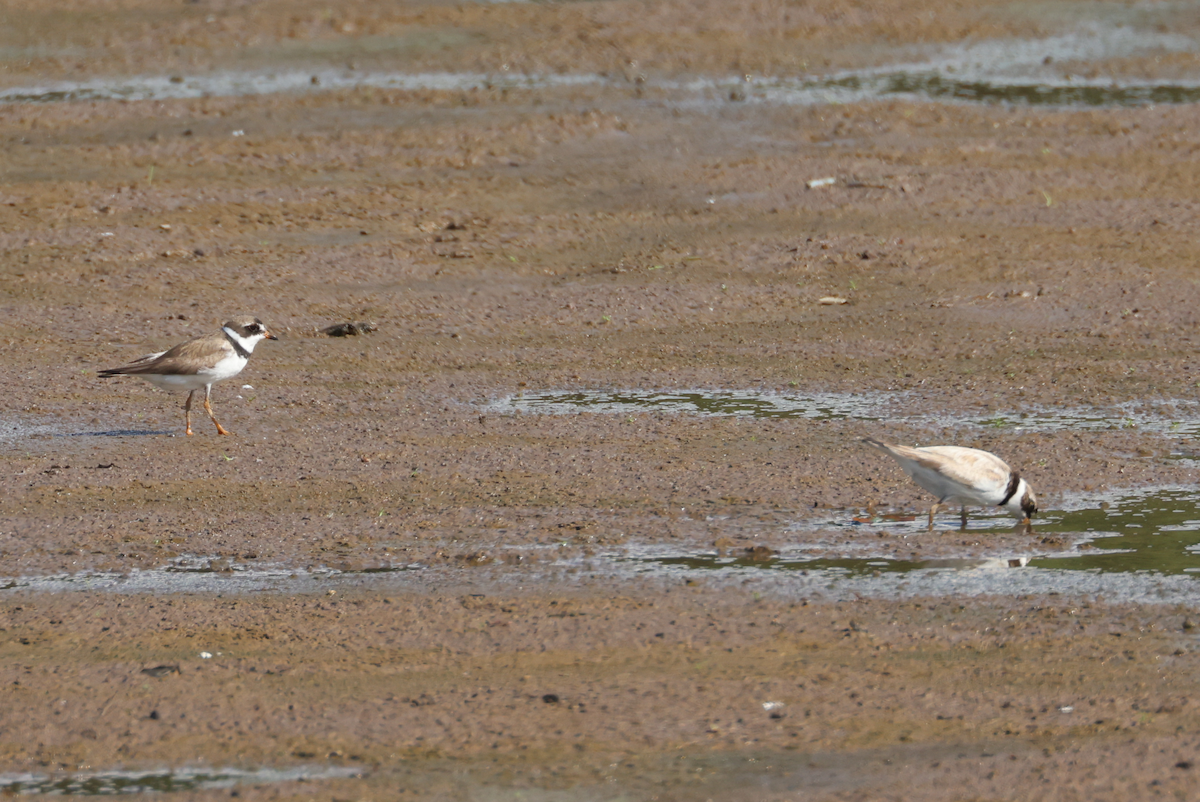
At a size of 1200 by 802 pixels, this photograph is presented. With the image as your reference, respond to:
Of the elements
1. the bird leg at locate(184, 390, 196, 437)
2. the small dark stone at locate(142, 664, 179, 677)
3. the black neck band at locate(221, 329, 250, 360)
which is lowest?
the bird leg at locate(184, 390, 196, 437)

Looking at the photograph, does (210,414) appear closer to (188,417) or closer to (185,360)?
(188,417)

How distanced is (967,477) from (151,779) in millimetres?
4726

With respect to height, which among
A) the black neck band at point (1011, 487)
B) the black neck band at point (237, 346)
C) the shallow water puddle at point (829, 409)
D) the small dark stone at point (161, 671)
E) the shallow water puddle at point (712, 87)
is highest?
the shallow water puddle at point (712, 87)

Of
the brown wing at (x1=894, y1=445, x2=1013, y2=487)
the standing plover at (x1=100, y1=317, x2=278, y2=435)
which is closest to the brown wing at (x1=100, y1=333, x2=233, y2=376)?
the standing plover at (x1=100, y1=317, x2=278, y2=435)

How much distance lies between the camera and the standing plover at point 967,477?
8625mm

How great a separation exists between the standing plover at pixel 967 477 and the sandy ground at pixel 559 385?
0.35 meters

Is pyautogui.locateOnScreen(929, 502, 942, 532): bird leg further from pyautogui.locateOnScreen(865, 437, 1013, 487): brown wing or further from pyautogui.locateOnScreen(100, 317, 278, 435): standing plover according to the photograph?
pyautogui.locateOnScreen(100, 317, 278, 435): standing plover

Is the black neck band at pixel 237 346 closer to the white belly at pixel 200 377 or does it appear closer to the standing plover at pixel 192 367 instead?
the standing plover at pixel 192 367

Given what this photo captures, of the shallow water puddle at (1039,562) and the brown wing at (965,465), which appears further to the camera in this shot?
the brown wing at (965,465)

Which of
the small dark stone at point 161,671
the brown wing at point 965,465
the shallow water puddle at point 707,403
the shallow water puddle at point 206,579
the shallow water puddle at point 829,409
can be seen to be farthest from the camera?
the shallow water puddle at point 707,403

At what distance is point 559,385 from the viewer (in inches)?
486

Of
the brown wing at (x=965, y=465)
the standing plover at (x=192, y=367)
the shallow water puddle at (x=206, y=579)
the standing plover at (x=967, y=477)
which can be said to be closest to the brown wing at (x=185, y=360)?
the standing plover at (x=192, y=367)

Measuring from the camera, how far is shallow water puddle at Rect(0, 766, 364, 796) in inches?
244

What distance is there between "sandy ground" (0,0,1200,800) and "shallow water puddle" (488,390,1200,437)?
0.67 ft
